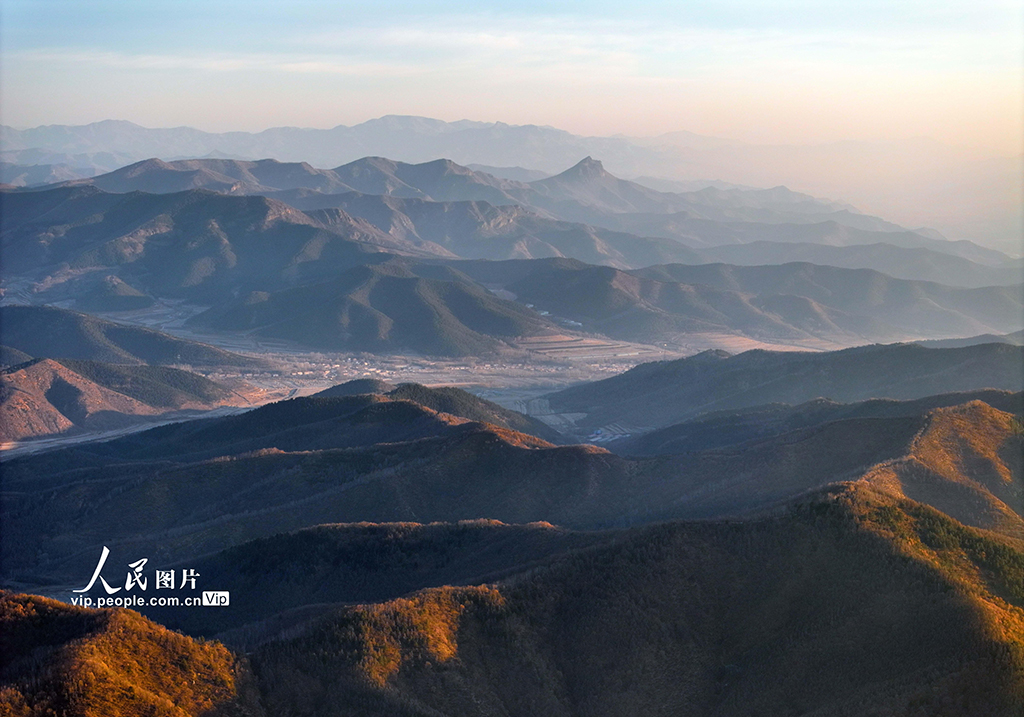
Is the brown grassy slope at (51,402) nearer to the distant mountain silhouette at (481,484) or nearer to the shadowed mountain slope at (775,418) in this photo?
the distant mountain silhouette at (481,484)

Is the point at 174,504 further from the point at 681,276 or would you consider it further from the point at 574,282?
the point at 681,276

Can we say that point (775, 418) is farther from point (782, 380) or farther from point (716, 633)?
point (716, 633)

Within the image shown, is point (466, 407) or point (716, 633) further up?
point (716, 633)

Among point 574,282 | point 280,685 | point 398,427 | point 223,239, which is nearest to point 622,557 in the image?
point 280,685

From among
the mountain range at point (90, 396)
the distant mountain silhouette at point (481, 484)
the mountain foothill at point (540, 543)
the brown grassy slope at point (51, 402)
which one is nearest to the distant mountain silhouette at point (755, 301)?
the mountain foothill at point (540, 543)

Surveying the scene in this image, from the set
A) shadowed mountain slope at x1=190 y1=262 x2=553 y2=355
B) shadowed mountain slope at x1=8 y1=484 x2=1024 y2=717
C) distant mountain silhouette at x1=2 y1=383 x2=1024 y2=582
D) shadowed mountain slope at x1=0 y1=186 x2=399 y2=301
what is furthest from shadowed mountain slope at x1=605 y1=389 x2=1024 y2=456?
shadowed mountain slope at x1=0 y1=186 x2=399 y2=301

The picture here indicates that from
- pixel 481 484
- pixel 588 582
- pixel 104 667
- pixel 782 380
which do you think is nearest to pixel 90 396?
pixel 481 484

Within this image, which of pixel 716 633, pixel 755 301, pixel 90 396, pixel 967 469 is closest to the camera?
pixel 716 633

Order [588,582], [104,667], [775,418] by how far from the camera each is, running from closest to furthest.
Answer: [104,667]
[588,582]
[775,418]
